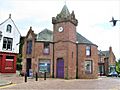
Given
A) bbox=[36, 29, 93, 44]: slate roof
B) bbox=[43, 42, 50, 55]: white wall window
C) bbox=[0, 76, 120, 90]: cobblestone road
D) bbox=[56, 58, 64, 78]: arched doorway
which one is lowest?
bbox=[0, 76, 120, 90]: cobblestone road

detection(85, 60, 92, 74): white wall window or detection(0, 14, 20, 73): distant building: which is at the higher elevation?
detection(0, 14, 20, 73): distant building

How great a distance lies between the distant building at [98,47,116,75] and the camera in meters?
58.7

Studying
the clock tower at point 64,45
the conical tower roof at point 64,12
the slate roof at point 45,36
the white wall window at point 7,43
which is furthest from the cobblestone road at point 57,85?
the conical tower roof at point 64,12

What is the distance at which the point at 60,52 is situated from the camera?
33719 millimetres

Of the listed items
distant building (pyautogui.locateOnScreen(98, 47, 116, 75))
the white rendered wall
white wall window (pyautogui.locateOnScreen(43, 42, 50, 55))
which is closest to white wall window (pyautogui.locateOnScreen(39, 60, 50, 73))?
white wall window (pyautogui.locateOnScreen(43, 42, 50, 55))

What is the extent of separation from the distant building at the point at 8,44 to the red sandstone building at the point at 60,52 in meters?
2.85

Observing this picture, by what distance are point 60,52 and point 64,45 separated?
1348 millimetres

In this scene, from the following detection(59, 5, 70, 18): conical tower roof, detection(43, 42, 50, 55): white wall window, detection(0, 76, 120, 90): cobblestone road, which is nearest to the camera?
detection(0, 76, 120, 90): cobblestone road

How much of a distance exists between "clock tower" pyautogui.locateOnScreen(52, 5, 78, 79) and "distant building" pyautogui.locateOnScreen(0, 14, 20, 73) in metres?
7.36

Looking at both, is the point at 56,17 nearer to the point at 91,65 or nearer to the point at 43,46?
the point at 43,46

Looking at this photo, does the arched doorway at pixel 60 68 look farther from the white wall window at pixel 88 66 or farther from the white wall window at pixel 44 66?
the white wall window at pixel 88 66

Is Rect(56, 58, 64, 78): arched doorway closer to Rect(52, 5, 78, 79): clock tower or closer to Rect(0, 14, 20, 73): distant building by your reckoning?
Rect(52, 5, 78, 79): clock tower

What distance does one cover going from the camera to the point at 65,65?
108ft

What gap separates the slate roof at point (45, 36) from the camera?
3500 cm
